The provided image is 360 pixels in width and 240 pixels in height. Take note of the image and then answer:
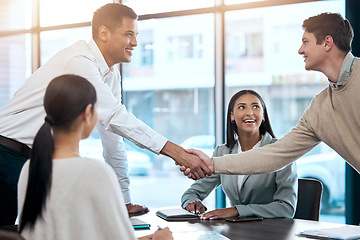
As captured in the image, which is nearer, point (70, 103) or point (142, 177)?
point (70, 103)

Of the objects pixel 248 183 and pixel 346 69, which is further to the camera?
pixel 248 183

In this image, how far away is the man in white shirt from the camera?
83.1 inches

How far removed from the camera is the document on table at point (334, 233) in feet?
5.57

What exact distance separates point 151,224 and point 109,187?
35.3 inches

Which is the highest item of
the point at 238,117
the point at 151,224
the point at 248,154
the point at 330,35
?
the point at 330,35

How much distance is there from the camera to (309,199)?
2.51m

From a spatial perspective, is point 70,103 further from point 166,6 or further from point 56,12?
point 56,12

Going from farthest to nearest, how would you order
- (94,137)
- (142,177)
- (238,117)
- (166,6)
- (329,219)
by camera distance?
(142,177), (94,137), (166,6), (329,219), (238,117)

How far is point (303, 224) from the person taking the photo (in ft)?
6.55

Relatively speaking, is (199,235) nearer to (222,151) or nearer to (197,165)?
(197,165)

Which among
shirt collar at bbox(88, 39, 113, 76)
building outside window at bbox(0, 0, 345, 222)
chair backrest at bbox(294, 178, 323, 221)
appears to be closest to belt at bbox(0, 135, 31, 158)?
shirt collar at bbox(88, 39, 113, 76)

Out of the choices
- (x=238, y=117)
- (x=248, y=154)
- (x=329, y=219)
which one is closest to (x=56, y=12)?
(x=238, y=117)

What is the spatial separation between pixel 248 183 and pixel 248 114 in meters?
0.45

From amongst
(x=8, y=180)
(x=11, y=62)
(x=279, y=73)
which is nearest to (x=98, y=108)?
(x=8, y=180)
